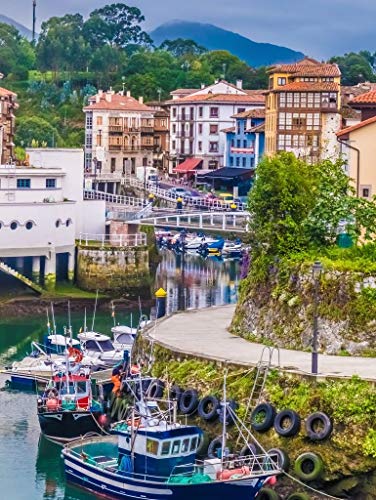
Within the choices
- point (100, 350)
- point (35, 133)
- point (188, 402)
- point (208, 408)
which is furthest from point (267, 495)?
point (35, 133)

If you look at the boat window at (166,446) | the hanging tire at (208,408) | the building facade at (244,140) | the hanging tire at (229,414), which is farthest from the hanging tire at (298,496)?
the building facade at (244,140)

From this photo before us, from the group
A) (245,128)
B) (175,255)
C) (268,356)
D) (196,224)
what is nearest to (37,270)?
(196,224)

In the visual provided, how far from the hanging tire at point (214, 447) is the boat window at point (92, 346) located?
1950 centimetres

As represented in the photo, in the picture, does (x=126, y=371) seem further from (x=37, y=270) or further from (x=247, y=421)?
(x=37, y=270)

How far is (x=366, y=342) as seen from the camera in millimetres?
46875

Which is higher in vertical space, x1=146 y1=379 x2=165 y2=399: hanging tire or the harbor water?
x1=146 y1=379 x2=165 y2=399: hanging tire

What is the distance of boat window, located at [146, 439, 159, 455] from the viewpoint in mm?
40250

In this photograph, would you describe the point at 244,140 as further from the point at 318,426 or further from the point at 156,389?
the point at 318,426

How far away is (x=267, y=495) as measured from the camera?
39.8 m

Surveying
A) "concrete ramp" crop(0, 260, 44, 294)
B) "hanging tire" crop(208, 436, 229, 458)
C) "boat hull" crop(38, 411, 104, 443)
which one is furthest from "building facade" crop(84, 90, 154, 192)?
"hanging tire" crop(208, 436, 229, 458)

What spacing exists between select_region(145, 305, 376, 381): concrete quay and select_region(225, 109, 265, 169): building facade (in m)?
72.2

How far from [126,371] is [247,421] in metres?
7.89

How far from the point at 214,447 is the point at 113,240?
142ft

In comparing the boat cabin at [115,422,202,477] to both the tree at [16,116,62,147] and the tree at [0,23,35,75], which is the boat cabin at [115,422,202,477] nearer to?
the tree at [16,116,62,147]
